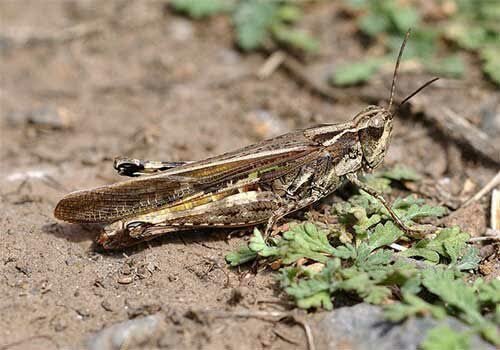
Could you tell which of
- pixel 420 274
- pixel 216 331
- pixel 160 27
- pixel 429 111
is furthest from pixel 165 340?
pixel 160 27

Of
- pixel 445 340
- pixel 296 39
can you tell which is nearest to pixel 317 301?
pixel 445 340

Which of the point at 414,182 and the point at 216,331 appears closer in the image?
the point at 216,331

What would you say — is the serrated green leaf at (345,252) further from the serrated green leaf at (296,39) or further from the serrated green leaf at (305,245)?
the serrated green leaf at (296,39)

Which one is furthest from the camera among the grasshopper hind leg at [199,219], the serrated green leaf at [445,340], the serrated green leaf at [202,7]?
the serrated green leaf at [202,7]

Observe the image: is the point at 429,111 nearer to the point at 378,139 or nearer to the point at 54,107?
the point at 378,139

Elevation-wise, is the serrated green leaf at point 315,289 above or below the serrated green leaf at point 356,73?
below

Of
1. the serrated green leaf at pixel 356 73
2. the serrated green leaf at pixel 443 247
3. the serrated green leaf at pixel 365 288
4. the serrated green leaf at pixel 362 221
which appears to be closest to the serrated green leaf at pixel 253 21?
the serrated green leaf at pixel 356 73
